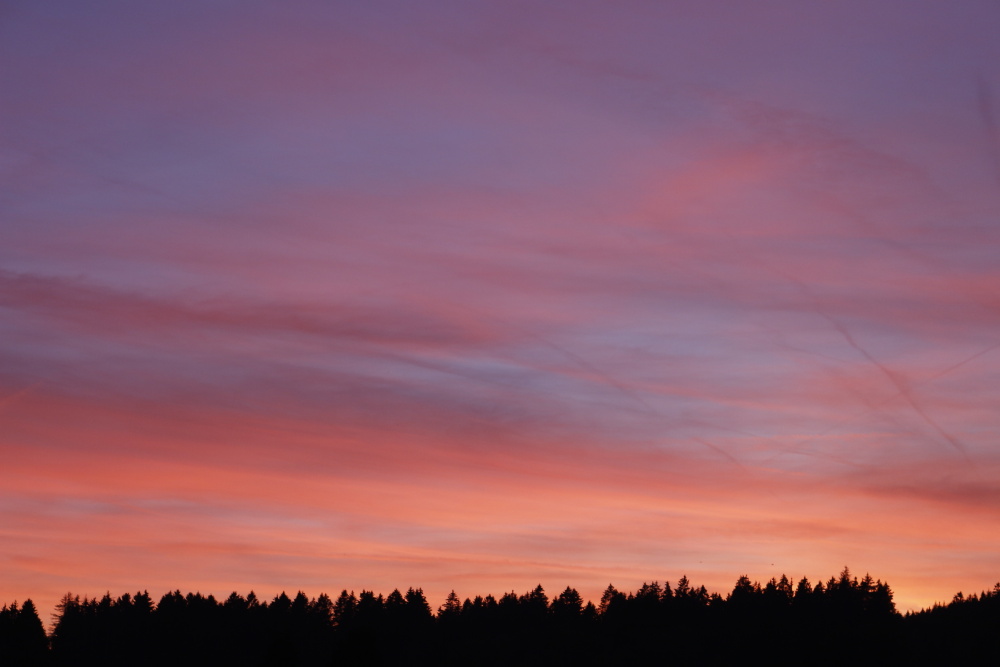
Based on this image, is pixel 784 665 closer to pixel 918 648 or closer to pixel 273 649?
pixel 918 648

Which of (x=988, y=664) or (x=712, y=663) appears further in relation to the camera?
(x=712, y=663)

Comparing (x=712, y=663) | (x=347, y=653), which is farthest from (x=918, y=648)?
(x=347, y=653)

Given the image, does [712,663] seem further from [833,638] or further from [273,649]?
[273,649]

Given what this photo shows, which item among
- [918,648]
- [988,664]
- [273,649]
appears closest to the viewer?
[273,649]

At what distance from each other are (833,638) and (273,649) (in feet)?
381

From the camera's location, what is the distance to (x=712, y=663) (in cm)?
19862

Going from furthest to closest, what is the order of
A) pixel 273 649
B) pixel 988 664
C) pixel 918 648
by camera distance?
pixel 918 648, pixel 988 664, pixel 273 649

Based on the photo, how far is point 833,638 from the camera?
7574 inches

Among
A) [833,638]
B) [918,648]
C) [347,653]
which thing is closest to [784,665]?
[833,638]

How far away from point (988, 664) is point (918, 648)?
546 inches

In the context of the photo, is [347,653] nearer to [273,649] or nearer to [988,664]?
[273,649]

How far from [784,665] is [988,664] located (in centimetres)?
3081

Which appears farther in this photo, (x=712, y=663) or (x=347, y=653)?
(x=712, y=663)

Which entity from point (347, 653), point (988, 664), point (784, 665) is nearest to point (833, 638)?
point (784, 665)
